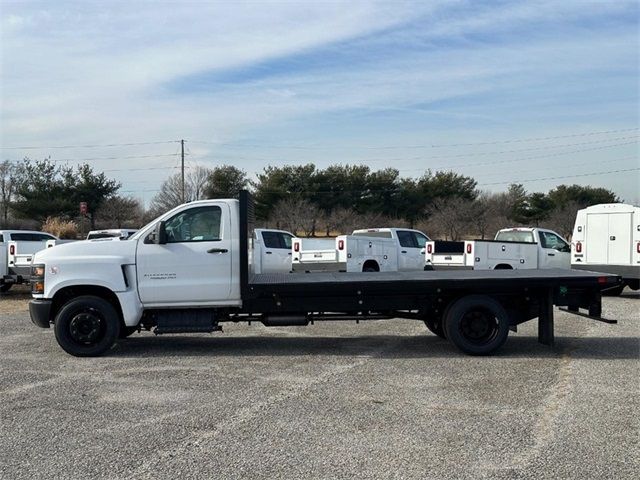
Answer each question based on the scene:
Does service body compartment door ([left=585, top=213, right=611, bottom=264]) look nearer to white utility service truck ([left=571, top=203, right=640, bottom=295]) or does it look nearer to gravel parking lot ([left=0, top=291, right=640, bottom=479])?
white utility service truck ([left=571, top=203, right=640, bottom=295])

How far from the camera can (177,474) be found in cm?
471

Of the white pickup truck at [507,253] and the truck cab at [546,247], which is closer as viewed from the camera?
the white pickup truck at [507,253]

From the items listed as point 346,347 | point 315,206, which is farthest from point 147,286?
point 315,206

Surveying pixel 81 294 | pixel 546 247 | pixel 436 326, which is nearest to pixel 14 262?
pixel 81 294

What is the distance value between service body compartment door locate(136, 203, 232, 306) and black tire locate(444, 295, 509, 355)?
10.3 feet

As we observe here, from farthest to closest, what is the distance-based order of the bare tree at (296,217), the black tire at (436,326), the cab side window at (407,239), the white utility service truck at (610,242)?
the bare tree at (296,217) < the cab side window at (407,239) < the white utility service truck at (610,242) < the black tire at (436,326)

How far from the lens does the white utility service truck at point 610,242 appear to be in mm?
16922

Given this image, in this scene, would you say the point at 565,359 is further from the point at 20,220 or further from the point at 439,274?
the point at 20,220

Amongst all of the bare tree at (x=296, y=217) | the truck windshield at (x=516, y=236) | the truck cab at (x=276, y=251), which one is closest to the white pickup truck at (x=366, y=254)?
the truck cab at (x=276, y=251)

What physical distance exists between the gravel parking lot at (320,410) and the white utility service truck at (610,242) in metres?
7.29

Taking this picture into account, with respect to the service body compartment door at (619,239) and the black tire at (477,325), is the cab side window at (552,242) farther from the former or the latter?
the black tire at (477,325)

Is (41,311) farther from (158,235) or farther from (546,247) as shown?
(546,247)

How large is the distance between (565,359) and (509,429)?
11.4 feet

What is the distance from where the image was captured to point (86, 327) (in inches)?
352
